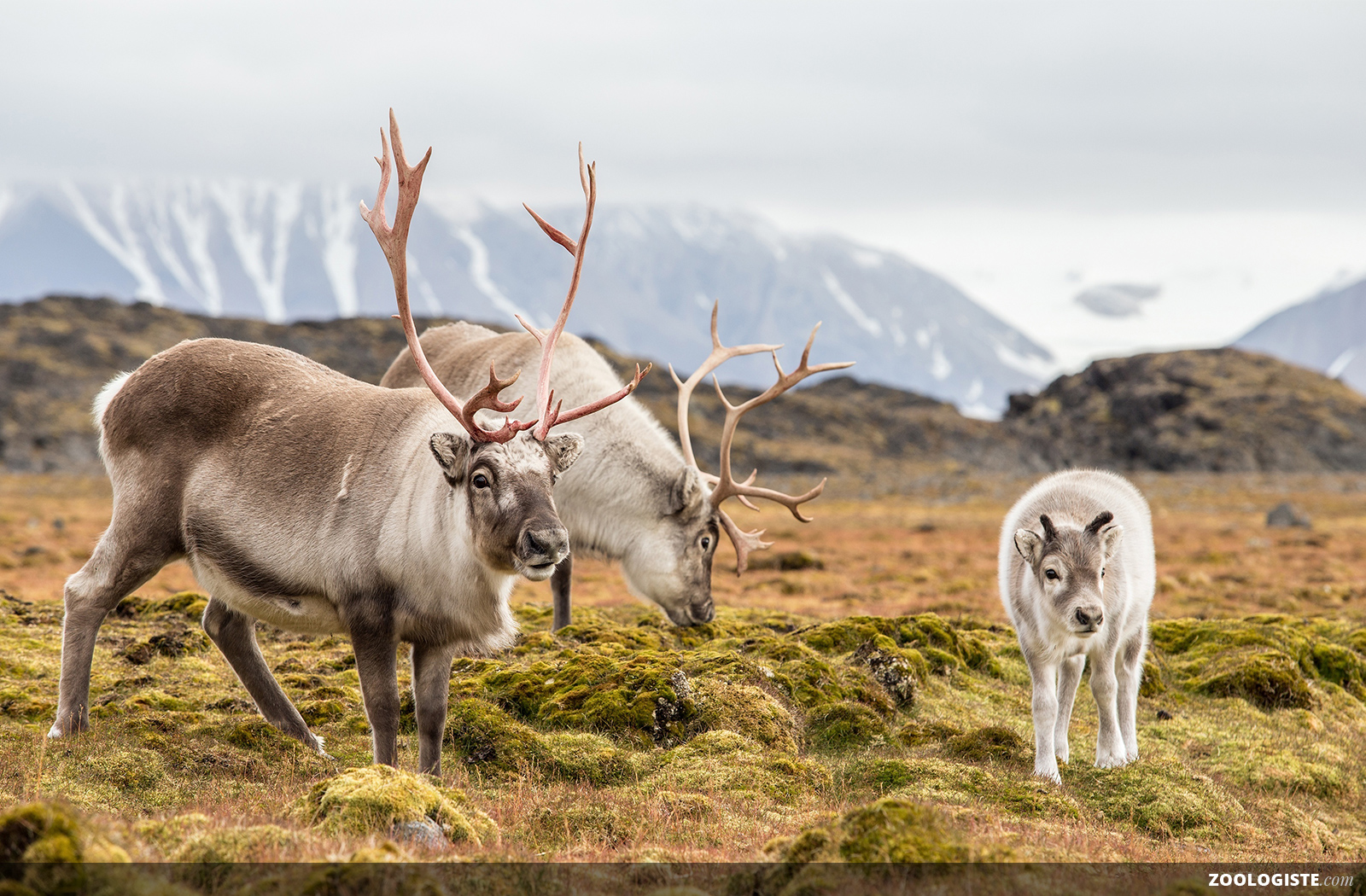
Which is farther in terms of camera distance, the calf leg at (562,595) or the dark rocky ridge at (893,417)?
the dark rocky ridge at (893,417)

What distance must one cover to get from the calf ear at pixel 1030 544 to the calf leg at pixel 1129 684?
5.65ft

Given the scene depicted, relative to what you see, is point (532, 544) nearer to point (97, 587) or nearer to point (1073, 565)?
point (97, 587)

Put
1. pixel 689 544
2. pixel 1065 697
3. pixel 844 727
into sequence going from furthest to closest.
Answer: pixel 689 544
pixel 1065 697
pixel 844 727

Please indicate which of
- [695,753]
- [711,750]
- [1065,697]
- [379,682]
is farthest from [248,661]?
[1065,697]

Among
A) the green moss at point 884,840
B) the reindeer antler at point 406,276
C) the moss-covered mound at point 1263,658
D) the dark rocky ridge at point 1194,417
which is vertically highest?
the reindeer antler at point 406,276

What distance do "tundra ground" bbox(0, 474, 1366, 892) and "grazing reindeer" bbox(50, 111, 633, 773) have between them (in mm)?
1004

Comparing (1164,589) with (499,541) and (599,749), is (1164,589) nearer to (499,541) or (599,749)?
(599,749)

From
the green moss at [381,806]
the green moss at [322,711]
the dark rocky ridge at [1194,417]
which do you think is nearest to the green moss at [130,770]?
the green moss at [322,711]

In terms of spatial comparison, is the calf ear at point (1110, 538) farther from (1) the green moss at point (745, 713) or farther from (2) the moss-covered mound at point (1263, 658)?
(2) the moss-covered mound at point (1263, 658)

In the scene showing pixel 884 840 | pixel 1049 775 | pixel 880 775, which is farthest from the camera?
pixel 1049 775

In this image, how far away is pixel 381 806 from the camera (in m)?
6.19

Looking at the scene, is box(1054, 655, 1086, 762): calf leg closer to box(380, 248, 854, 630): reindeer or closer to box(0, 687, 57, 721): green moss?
box(380, 248, 854, 630): reindeer

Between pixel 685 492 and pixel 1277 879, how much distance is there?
747 cm

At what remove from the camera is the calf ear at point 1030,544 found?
9.62 metres
